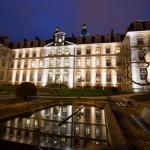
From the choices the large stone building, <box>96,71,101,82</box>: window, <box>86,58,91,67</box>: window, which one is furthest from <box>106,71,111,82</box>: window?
<box>86,58,91,67</box>: window

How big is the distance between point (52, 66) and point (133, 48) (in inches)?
902

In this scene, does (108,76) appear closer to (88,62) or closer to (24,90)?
(88,62)

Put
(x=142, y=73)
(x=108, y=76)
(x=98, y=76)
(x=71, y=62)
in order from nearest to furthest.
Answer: (x=142, y=73) < (x=108, y=76) < (x=98, y=76) < (x=71, y=62)

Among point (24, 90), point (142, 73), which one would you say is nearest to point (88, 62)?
point (142, 73)

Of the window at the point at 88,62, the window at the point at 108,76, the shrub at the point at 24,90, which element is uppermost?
the window at the point at 88,62

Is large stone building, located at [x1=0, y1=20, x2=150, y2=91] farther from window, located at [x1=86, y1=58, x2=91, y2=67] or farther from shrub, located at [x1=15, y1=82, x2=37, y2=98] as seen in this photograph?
shrub, located at [x1=15, y1=82, x2=37, y2=98]

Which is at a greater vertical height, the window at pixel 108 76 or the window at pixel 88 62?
the window at pixel 88 62

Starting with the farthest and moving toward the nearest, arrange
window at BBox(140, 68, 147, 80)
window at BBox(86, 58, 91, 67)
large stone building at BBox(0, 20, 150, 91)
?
window at BBox(86, 58, 91, 67)
large stone building at BBox(0, 20, 150, 91)
window at BBox(140, 68, 147, 80)

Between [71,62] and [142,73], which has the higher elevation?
[71,62]

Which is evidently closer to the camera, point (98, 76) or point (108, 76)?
point (108, 76)

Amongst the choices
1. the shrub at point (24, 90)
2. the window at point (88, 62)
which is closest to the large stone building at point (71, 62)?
the window at point (88, 62)

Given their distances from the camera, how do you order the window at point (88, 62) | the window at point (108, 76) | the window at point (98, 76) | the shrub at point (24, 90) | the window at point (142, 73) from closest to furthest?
the shrub at point (24, 90) → the window at point (142, 73) → the window at point (108, 76) → the window at point (98, 76) → the window at point (88, 62)

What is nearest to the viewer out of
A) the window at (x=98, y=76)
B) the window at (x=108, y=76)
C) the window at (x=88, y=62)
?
the window at (x=108, y=76)

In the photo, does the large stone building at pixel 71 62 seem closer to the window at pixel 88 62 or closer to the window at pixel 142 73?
the window at pixel 88 62
